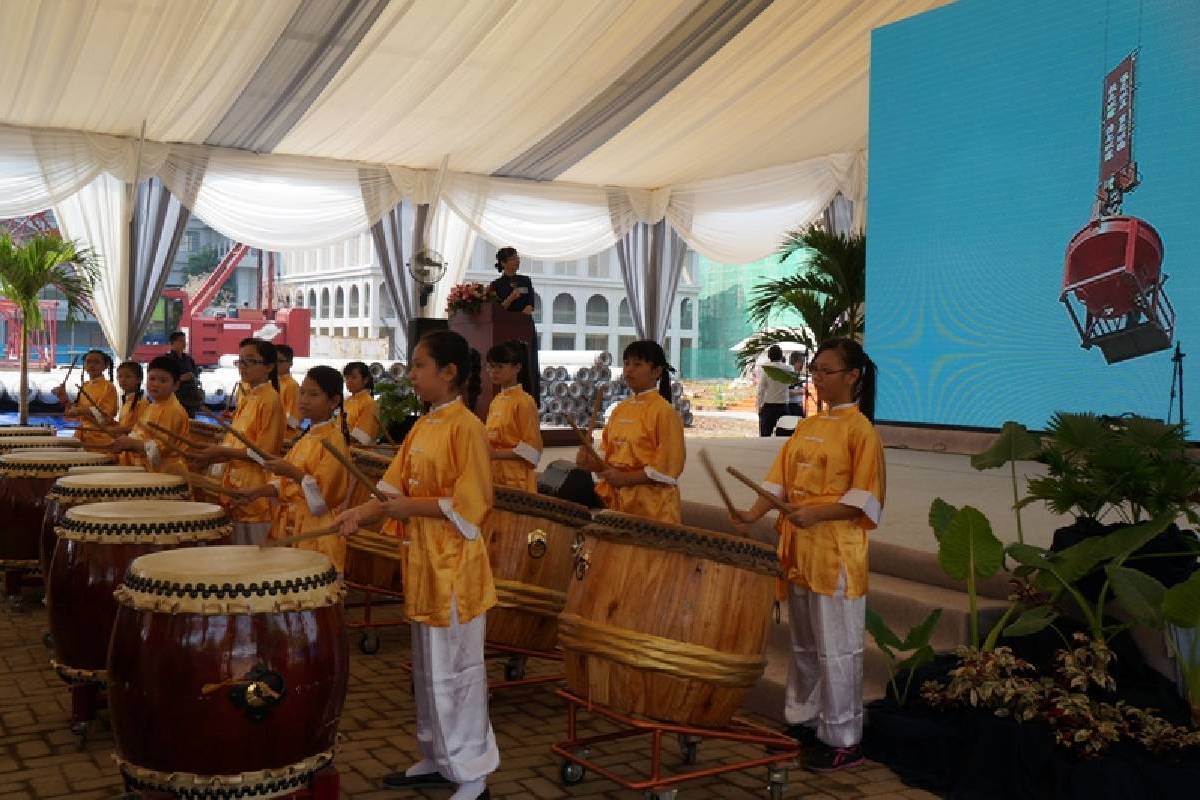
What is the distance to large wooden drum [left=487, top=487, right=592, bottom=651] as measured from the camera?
3.70m

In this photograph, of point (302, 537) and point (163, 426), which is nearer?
point (302, 537)

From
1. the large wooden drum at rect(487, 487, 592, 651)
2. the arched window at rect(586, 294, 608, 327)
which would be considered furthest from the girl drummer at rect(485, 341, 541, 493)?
the arched window at rect(586, 294, 608, 327)

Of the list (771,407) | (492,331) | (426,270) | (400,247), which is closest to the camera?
(492,331)

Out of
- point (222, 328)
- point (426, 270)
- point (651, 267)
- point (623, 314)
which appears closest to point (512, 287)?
point (426, 270)

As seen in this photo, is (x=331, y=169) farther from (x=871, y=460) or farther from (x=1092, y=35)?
(x=871, y=460)

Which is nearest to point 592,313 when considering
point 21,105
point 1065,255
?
point 21,105

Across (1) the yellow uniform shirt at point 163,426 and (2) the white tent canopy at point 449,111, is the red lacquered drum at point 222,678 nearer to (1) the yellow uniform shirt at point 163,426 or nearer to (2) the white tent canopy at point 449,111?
(1) the yellow uniform shirt at point 163,426

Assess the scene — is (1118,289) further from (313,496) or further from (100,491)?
(100,491)

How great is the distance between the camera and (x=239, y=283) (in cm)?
2577

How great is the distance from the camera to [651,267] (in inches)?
529

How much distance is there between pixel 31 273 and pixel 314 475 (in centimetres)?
731

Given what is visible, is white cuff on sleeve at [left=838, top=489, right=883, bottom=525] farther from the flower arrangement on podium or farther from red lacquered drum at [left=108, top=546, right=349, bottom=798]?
the flower arrangement on podium

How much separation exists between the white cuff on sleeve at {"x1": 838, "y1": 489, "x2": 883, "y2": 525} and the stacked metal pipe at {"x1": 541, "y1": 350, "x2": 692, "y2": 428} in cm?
952

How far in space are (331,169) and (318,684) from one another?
9.40 metres
